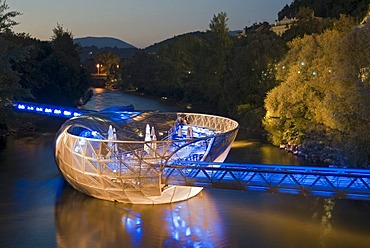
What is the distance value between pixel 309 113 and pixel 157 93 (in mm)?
50867

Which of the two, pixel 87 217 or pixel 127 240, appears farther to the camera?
pixel 87 217

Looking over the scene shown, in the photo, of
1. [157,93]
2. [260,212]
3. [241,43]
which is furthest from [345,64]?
[157,93]

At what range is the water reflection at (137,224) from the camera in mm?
15281

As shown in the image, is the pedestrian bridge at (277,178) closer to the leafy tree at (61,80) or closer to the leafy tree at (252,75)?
the leafy tree at (252,75)

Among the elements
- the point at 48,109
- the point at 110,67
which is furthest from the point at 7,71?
the point at 110,67

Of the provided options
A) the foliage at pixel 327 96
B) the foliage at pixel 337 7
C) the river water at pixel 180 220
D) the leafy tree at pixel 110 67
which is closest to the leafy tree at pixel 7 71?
the river water at pixel 180 220

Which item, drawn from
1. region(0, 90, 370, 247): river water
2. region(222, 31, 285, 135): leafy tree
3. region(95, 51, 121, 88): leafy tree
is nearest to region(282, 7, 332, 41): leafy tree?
region(222, 31, 285, 135): leafy tree

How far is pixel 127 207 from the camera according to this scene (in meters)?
18.3

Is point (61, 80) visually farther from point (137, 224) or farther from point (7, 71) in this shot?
point (137, 224)

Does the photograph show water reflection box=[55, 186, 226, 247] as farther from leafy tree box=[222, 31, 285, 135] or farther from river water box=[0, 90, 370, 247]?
leafy tree box=[222, 31, 285, 135]

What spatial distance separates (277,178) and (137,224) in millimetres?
5169

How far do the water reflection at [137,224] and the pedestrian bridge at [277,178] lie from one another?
4.78 feet

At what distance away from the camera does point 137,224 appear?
16.6 m

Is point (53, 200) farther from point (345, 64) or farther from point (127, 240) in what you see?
point (345, 64)
